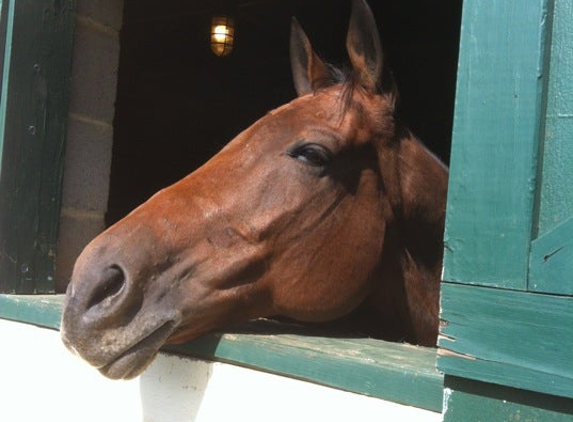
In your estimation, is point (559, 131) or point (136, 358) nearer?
point (559, 131)

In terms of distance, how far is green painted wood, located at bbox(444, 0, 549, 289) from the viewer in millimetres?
1164

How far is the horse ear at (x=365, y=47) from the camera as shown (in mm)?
1860

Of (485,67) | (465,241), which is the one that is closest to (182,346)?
(465,241)

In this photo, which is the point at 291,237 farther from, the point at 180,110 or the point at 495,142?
the point at 180,110

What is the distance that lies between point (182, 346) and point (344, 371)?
1.74 ft

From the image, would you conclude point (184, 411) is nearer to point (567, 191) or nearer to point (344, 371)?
point (344, 371)

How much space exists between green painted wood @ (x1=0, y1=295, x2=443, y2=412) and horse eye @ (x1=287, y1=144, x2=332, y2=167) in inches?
18.3

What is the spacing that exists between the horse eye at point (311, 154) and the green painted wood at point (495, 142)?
62 cm

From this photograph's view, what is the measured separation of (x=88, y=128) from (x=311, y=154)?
47.2 inches

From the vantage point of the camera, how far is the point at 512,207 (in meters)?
1.17

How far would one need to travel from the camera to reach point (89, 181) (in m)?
2.69

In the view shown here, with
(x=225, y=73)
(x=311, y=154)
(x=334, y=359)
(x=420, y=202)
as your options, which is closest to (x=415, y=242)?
(x=420, y=202)

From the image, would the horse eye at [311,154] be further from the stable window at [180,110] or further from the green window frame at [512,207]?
the green window frame at [512,207]

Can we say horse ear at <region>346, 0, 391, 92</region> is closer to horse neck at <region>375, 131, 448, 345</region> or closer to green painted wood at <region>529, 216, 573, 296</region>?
horse neck at <region>375, 131, 448, 345</region>
